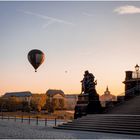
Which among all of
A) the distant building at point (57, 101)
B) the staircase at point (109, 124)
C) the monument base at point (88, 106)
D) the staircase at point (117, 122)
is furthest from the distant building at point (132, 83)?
the distant building at point (57, 101)

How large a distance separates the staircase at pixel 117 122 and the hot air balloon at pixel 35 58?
13.4 meters

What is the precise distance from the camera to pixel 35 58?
42.7 m

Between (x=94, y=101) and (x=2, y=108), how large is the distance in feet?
302

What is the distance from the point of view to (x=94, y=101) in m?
34.1

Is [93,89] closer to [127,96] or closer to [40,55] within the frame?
[127,96]

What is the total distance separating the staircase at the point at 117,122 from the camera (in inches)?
977

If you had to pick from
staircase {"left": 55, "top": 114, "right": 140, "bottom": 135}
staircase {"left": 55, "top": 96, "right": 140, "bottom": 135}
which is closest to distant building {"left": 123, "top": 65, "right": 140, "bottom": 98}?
staircase {"left": 55, "top": 96, "right": 140, "bottom": 135}

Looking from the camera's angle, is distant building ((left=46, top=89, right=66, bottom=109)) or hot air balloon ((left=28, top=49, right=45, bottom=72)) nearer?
hot air balloon ((left=28, top=49, right=45, bottom=72))

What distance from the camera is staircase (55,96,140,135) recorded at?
81.4 ft

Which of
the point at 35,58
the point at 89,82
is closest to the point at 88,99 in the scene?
the point at 89,82

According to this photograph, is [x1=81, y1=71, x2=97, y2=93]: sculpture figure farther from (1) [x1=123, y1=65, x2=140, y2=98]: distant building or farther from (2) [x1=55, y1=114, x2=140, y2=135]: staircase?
(2) [x1=55, y1=114, x2=140, y2=135]: staircase

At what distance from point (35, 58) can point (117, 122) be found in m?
18.7

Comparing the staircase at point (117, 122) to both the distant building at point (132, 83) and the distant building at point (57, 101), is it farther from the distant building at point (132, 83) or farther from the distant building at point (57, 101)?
the distant building at point (57, 101)

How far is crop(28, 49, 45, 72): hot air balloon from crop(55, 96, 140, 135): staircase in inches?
526
